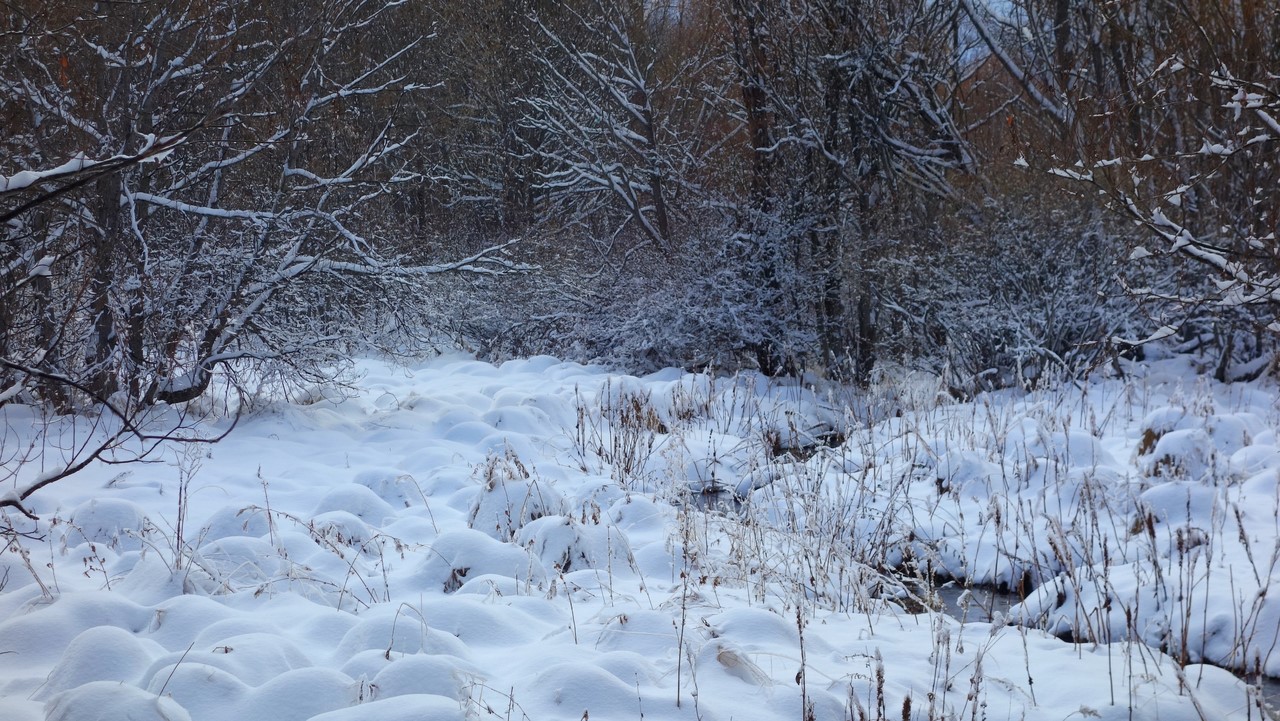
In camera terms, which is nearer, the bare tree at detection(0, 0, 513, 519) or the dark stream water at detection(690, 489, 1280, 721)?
the dark stream water at detection(690, 489, 1280, 721)

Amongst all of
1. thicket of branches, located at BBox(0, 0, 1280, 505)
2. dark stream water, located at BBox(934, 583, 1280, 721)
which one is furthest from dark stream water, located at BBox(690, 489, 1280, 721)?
thicket of branches, located at BBox(0, 0, 1280, 505)

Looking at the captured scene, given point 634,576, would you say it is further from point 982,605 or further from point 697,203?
point 697,203

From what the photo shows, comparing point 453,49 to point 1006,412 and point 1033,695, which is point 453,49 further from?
point 1033,695

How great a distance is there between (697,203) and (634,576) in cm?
786

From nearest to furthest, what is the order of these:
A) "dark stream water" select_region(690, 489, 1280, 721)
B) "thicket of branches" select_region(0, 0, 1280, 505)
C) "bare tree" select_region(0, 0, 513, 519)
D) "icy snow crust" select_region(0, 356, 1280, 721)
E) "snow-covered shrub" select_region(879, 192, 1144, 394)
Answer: "icy snow crust" select_region(0, 356, 1280, 721) → "dark stream water" select_region(690, 489, 1280, 721) → "bare tree" select_region(0, 0, 513, 519) → "thicket of branches" select_region(0, 0, 1280, 505) → "snow-covered shrub" select_region(879, 192, 1144, 394)

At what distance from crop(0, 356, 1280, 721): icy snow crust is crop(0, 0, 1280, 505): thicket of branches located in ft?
2.98

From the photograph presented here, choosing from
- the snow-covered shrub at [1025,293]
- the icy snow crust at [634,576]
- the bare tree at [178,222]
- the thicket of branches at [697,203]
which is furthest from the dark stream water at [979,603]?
the bare tree at [178,222]

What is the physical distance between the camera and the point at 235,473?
6070mm

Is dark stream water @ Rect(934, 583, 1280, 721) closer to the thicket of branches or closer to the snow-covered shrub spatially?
the thicket of branches

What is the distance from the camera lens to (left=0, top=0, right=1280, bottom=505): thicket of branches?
6820 mm

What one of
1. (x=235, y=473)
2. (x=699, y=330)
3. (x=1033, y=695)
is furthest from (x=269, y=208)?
(x=1033, y=695)

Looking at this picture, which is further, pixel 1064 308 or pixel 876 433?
pixel 1064 308

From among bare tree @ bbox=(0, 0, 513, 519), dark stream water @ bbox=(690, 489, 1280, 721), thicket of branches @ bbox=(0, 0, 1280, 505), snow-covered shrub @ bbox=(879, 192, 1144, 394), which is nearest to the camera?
dark stream water @ bbox=(690, 489, 1280, 721)

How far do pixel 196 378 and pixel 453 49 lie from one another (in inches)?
477
